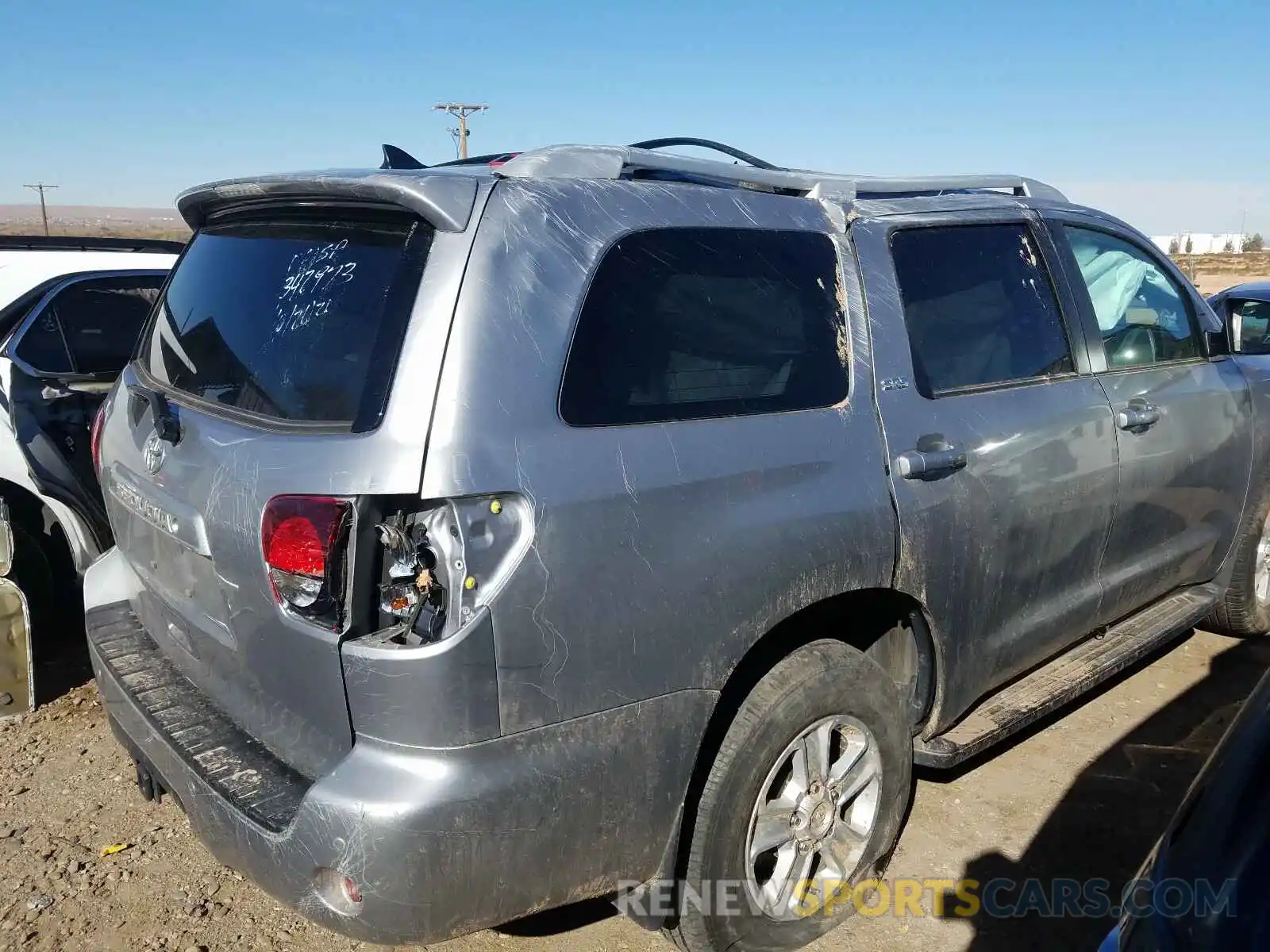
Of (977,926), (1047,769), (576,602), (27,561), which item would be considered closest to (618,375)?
(576,602)

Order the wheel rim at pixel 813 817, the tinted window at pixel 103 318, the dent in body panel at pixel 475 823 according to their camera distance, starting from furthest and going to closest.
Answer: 1. the tinted window at pixel 103 318
2. the wheel rim at pixel 813 817
3. the dent in body panel at pixel 475 823

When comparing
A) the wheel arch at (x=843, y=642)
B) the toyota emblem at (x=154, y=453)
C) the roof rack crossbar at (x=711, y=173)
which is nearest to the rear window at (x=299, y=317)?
the toyota emblem at (x=154, y=453)

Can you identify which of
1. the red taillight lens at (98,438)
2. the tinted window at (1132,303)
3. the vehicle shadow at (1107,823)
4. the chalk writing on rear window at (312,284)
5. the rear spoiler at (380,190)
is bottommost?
the vehicle shadow at (1107,823)

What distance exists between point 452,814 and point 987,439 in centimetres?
185

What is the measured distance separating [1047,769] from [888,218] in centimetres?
212

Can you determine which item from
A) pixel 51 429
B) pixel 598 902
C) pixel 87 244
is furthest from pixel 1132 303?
pixel 87 244

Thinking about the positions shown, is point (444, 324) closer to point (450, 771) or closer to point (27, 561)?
point (450, 771)

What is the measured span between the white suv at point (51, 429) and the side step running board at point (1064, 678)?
338 centimetres

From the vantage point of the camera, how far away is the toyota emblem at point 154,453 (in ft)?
7.84

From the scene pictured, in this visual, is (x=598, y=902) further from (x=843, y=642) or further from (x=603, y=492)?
(x=603, y=492)

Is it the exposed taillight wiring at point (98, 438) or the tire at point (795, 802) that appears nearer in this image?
the tire at point (795, 802)

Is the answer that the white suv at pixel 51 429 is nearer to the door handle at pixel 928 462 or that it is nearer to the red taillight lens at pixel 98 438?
the red taillight lens at pixel 98 438

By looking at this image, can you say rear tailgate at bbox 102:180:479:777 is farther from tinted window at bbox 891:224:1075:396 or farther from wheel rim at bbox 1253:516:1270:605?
wheel rim at bbox 1253:516:1270:605

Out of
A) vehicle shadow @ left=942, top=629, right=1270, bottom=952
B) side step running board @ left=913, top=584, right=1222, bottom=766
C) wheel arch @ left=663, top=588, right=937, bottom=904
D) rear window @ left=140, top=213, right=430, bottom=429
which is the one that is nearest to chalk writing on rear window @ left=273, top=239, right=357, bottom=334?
rear window @ left=140, top=213, right=430, bottom=429
